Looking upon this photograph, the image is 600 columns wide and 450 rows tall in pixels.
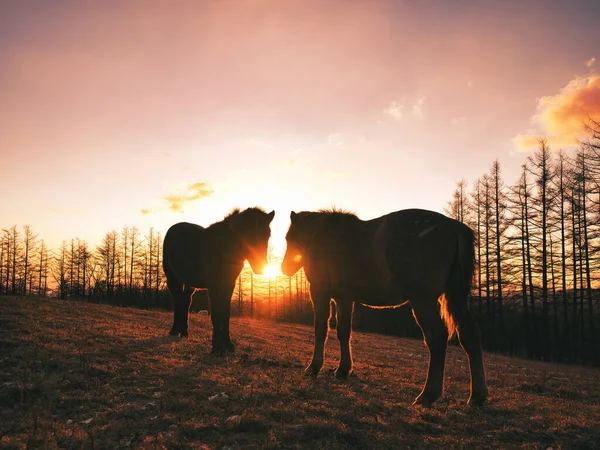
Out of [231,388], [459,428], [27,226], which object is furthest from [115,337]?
[27,226]

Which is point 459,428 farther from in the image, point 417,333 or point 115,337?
point 417,333

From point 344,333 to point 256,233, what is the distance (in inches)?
133

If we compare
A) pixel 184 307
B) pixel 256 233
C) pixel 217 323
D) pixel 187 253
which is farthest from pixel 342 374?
pixel 184 307

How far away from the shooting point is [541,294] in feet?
117

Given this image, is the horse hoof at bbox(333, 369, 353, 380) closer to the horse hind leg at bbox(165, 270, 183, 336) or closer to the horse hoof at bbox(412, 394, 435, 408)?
the horse hoof at bbox(412, 394, 435, 408)

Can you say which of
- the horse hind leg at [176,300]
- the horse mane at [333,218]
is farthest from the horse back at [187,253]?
the horse mane at [333,218]

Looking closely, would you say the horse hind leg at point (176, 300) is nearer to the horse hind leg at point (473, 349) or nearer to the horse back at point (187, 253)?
the horse back at point (187, 253)

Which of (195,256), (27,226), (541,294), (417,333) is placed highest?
(27,226)

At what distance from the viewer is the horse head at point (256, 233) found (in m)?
9.87

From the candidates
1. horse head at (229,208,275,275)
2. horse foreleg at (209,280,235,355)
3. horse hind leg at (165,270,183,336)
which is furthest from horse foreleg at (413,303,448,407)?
horse hind leg at (165,270,183,336)

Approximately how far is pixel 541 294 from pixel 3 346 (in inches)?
1586

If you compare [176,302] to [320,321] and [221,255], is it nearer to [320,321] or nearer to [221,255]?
[221,255]

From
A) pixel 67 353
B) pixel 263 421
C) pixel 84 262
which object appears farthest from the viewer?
pixel 84 262

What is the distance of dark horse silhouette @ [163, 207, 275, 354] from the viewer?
32.6ft
